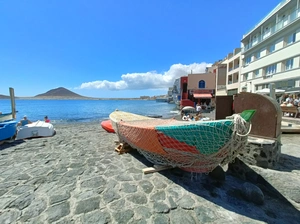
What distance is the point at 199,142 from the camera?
296cm

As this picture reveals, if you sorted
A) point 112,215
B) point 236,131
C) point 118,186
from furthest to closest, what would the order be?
point 118,186 → point 236,131 → point 112,215

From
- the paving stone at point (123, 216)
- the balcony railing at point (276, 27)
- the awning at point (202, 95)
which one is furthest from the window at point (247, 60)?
the paving stone at point (123, 216)

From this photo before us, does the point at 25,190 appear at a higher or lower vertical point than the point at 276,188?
higher

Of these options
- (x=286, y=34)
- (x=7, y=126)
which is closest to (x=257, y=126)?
(x=7, y=126)

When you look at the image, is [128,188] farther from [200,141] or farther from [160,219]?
[200,141]

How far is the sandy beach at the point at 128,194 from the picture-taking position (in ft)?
8.27

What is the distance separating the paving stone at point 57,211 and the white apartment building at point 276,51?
2262 centimetres

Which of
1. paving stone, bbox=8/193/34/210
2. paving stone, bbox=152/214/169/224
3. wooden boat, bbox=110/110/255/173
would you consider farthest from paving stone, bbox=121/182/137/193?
paving stone, bbox=8/193/34/210

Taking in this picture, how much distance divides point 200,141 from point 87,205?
8.02 feet

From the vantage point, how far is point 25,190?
3117 millimetres

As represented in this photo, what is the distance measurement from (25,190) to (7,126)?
522cm

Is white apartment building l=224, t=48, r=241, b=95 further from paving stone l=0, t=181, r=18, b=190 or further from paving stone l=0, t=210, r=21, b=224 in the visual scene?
paving stone l=0, t=210, r=21, b=224

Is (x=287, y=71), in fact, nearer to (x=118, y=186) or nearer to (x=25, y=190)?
(x=118, y=186)

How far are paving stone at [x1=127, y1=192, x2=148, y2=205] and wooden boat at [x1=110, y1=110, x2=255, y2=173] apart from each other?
102cm
